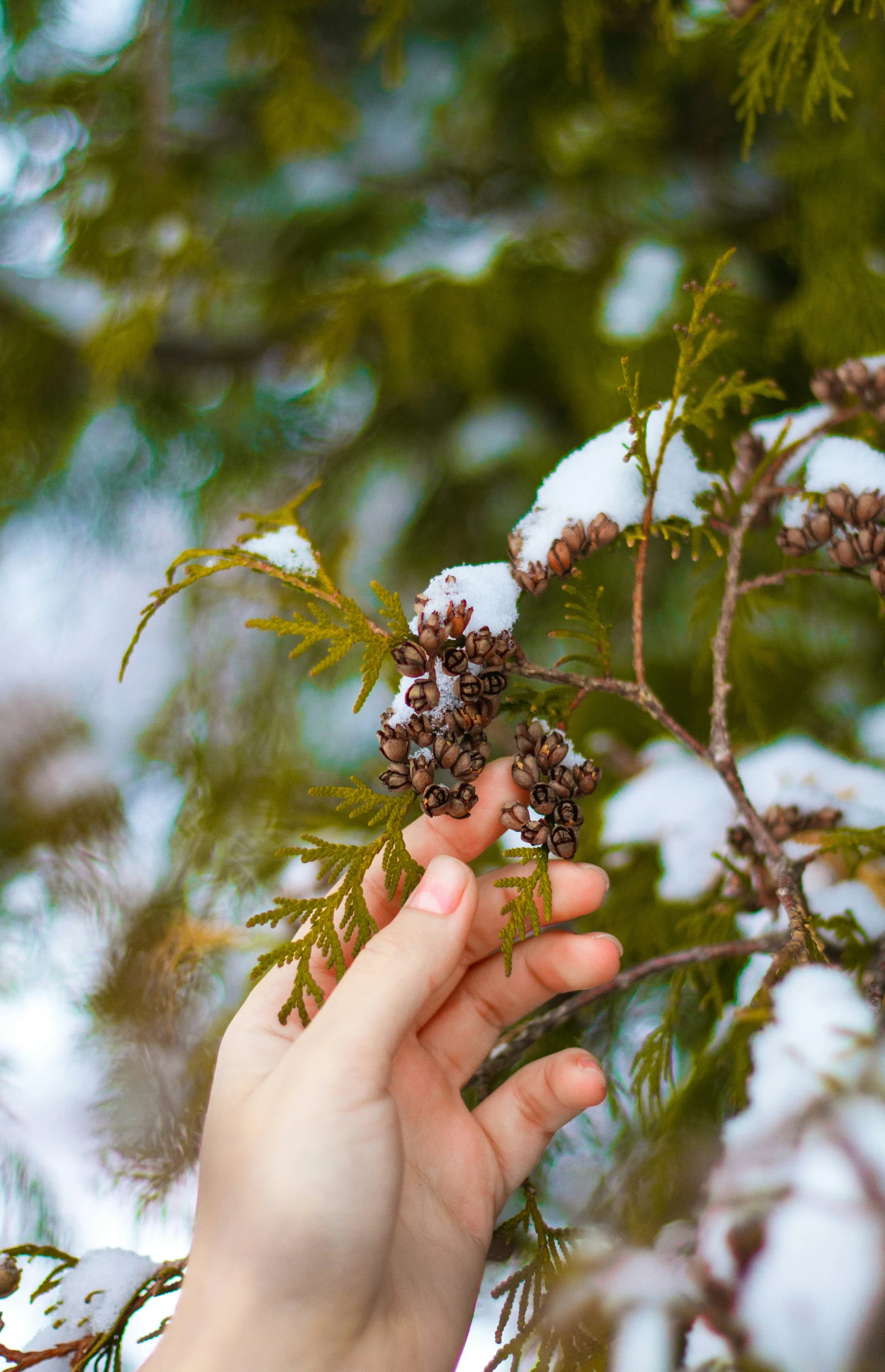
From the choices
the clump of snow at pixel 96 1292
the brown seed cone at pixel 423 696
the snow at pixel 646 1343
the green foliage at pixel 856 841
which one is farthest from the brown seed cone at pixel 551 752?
the clump of snow at pixel 96 1292

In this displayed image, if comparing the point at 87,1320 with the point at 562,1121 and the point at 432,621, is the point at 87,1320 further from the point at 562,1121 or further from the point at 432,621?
the point at 432,621

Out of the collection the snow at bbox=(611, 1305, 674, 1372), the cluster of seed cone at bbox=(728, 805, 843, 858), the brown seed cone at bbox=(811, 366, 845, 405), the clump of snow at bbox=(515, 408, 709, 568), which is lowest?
the snow at bbox=(611, 1305, 674, 1372)

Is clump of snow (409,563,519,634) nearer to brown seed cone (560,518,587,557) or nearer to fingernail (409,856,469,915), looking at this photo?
brown seed cone (560,518,587,557)

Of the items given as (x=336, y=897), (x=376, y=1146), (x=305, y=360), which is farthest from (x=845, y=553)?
(x=305, y=360)

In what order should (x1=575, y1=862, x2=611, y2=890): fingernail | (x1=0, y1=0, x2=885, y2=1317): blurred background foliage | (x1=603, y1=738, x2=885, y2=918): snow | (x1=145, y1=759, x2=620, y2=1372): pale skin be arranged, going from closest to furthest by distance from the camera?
(x1=145, y1=759, x2=620, y2=1372): pale skin, (x1=575, y1=862, x2=611, y2=890): fingernail, (x1=603, y1=738, x2=885, y2=918): snow, (x1=0, y1=0, x2=885, y2=1317): blurred background foliage

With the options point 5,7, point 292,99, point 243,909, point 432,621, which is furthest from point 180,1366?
point 5,7

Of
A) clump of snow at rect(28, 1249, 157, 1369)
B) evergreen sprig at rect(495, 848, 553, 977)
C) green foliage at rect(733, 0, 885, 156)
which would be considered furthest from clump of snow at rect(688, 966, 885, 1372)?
green foliage at rect(733, 0, 885, 156)
